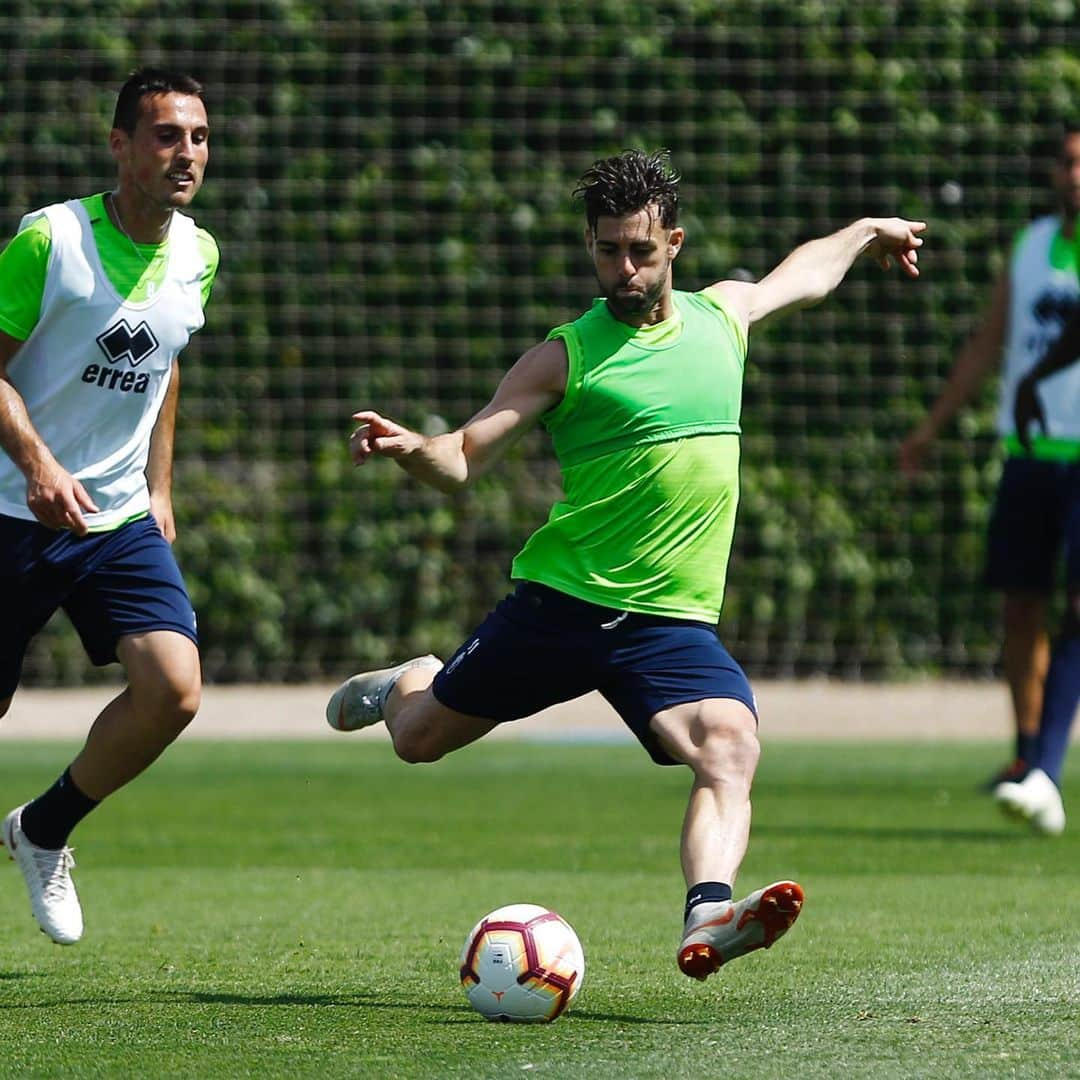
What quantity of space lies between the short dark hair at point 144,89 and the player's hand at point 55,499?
37.8 inches

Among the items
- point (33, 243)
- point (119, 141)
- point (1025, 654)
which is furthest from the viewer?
point (1025, 654)

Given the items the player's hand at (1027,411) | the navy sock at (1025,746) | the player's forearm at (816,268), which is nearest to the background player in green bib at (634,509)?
the player's forearm at (816,268)

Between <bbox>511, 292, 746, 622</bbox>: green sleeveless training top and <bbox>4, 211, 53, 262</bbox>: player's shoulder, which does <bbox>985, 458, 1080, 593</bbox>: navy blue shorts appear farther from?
<bbox>4, 211, 53, 262</bbox>: player's shoulder

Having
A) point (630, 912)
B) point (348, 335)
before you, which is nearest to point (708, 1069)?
point (630, 912)

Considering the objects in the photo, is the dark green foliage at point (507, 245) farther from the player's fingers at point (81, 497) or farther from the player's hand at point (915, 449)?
the player's fingers at point (81, 497)

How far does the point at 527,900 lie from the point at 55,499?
215cm

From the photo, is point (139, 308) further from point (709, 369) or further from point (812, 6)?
point (812, 6)

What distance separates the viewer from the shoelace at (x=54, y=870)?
19.1ft

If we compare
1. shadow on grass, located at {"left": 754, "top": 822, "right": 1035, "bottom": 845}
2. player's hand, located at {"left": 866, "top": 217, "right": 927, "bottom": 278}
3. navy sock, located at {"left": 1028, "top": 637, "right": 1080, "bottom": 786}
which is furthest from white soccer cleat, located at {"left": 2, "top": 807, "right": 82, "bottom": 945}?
navy sock, located at {"left": 1028, "top": 637, "right": 1080, "bottom": 786}

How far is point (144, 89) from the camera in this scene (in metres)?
5.81

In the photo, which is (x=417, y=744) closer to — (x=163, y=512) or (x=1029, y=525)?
(x=163, y=512)

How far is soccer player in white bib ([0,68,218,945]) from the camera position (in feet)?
18.6

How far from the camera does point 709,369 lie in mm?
5402

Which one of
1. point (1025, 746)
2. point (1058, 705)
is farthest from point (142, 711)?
point (1025, 746)
